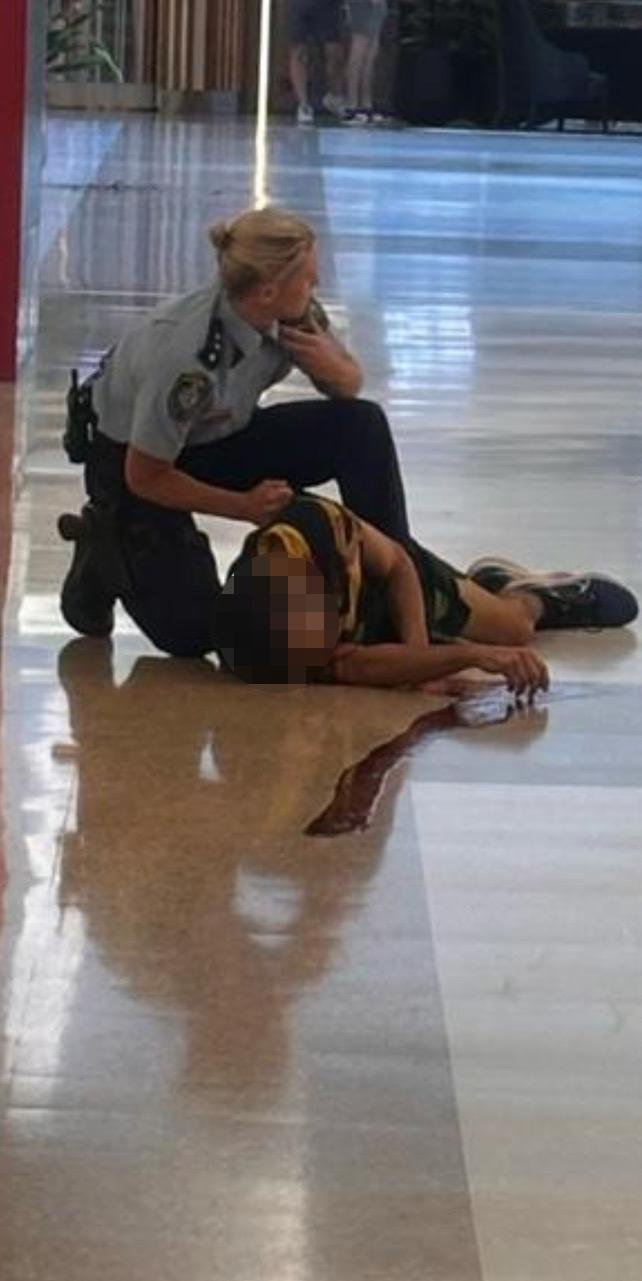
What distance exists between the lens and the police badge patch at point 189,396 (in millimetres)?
4688

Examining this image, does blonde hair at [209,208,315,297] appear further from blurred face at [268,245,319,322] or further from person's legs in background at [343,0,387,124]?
person's legs in background at [343,0,387,124]

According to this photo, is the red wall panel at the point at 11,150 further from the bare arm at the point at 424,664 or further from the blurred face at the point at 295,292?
the bare arm at the point at 424,664

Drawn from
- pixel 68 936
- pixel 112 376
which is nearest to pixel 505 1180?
pixel 68 936

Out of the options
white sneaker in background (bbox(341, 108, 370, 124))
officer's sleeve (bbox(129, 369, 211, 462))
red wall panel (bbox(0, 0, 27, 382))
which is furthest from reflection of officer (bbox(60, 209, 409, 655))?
white sneaker in background (bbox(341, 108, 370, 124))

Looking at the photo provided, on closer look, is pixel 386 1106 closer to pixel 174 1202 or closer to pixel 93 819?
pixel 174 1202

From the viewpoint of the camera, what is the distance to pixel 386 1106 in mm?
2986

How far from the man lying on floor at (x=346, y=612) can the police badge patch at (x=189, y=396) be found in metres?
0.23

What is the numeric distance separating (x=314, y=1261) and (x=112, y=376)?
248 cm

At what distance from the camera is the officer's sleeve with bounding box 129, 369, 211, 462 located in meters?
4.68

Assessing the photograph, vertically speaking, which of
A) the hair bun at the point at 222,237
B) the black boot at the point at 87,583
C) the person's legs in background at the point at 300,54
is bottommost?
the person's legs in background at the point at 300,54

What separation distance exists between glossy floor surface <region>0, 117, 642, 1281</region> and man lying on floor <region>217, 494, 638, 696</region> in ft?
0.23

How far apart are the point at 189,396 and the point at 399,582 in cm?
46

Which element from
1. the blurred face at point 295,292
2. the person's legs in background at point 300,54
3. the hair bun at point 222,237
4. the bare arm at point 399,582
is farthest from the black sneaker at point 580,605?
the person's legs in background at point 300,54

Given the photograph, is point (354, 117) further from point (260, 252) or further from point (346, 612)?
point (346, 612)
